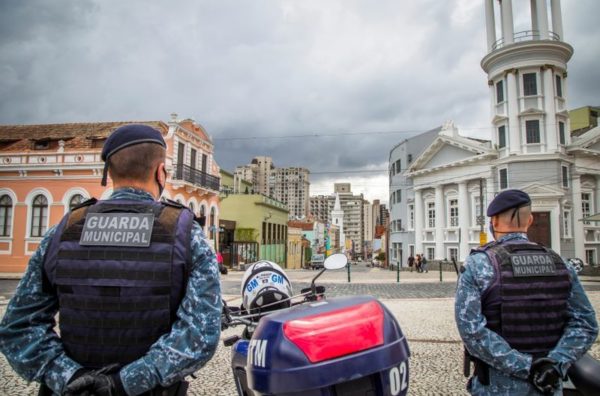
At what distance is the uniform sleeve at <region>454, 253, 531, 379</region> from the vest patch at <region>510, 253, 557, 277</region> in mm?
139

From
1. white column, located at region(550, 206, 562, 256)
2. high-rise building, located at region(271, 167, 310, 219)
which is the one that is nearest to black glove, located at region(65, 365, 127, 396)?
white column, located at region(550, 206, 562, 256)

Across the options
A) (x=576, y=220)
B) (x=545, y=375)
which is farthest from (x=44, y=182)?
(x=576, y=220)

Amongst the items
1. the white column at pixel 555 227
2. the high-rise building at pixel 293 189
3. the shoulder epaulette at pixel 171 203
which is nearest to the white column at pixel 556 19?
the white column at pixel 555 227

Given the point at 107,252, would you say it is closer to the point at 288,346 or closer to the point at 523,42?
the point at 288,346

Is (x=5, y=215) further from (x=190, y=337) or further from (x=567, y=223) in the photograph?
(x=567, y=223)

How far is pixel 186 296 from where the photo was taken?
1.60m

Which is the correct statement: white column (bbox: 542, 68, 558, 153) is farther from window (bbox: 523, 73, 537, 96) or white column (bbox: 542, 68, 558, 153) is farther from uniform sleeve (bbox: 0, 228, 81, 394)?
uniform sleeve (bbox: 0, 228, 81, 394)

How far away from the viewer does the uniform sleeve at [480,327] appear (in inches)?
81.8

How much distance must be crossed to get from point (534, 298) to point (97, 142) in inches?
972

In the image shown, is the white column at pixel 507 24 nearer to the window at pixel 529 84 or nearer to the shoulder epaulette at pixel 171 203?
the window at pixel 529 84

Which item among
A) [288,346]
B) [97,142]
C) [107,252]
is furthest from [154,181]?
[97,142]

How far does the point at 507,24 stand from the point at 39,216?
32.9m

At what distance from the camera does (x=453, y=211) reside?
3306cm

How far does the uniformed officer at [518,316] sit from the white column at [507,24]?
101 feet
